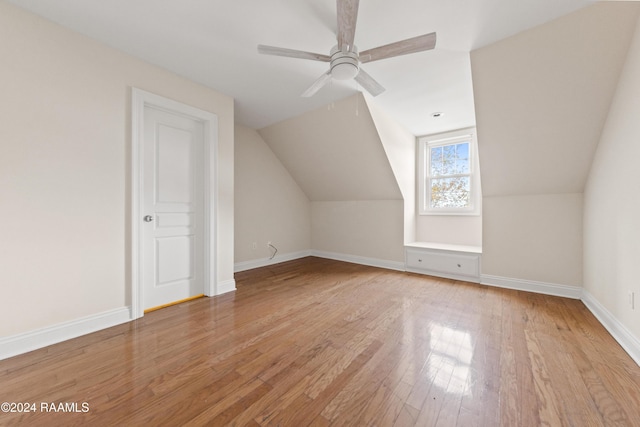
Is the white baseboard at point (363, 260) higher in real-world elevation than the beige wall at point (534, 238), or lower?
lower

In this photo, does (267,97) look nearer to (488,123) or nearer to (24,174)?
(24,174)

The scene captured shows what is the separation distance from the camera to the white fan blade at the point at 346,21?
1386mm

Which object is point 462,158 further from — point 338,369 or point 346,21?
point 338,369

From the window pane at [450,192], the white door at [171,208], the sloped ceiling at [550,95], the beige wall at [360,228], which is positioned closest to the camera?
the sloped ceiling at [550,95]

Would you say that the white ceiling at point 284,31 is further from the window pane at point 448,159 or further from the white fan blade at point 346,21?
the window pane at point 448,159

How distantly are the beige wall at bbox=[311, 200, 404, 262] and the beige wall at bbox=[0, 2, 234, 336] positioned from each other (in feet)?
11.7

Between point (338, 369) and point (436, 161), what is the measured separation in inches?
155

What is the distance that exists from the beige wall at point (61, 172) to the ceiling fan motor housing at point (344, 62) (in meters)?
1.87

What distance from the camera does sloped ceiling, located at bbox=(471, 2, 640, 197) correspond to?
6.01 feet

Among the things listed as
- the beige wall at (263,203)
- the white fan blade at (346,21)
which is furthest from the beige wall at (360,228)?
the white fan blade at (346,21)

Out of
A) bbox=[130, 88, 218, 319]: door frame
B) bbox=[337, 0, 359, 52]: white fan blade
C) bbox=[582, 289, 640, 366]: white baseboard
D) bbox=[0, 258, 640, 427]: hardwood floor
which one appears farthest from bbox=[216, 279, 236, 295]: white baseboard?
bbox=[582, 289, 640, 366]: white baseboard

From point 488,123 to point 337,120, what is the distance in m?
1.86

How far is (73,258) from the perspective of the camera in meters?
1.98

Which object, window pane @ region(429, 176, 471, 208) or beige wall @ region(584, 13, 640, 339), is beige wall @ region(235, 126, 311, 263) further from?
beige wall @ region(584, 13, 640, 339)
